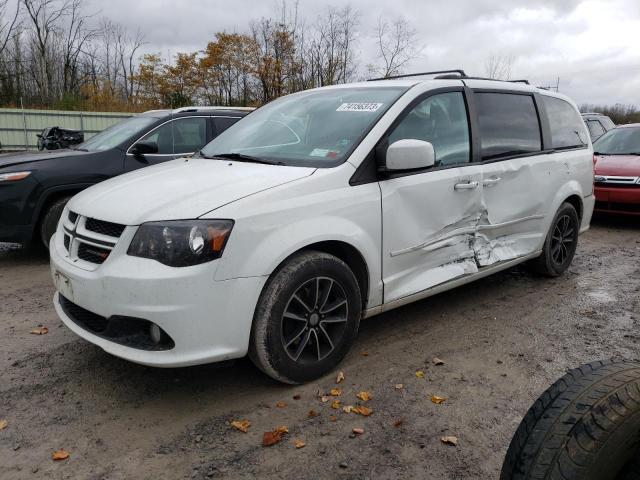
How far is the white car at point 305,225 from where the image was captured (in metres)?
2.70

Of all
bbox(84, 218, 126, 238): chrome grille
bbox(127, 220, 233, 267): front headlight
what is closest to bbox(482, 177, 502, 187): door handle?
bbox(127, 220, 233, 267): front headlight

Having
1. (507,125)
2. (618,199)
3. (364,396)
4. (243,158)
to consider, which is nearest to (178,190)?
(243,158)

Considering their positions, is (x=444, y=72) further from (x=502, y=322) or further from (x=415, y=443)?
(x=415, y=443)

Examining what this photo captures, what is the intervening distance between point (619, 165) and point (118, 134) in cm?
720

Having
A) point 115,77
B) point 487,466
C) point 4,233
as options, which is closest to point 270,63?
point 115,77

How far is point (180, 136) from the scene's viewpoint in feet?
21.3

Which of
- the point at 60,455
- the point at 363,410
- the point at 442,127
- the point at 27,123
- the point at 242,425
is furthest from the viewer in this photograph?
the point at 27,123

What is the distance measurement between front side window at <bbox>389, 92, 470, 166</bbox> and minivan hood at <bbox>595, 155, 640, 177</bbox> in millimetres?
5205

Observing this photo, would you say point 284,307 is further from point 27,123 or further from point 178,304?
point 27,123

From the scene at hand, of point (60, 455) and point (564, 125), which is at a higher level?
point (564, 125)

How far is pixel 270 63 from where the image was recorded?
26641mm

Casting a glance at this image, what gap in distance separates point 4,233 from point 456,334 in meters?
4.51

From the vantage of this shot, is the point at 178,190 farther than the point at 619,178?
No

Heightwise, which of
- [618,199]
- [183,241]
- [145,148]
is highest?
[145,148]
